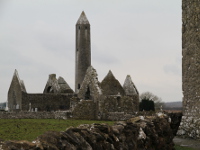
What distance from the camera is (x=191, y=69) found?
14172 millimetres

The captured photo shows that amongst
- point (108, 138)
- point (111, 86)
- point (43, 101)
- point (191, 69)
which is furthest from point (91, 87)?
point (108, 138)

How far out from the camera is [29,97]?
41969 mm

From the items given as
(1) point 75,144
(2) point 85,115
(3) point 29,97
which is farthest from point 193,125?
(3) point 29,97

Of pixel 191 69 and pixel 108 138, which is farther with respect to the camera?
pixel 191 69

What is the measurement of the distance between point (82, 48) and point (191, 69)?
1838 inches

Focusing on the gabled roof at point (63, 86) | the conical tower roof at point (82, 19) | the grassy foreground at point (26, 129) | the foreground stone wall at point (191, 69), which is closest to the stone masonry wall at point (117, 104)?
the grassy foreground at point (26, 129)

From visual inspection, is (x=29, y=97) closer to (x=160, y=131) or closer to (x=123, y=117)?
(x=123, y=117)

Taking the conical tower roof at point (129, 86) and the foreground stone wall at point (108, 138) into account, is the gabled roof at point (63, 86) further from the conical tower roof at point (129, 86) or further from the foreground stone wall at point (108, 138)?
the foreground stone wall at point (108, 138)

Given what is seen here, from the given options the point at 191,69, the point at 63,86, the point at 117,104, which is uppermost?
the point at 63,86

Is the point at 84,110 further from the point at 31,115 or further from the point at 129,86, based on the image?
the point at 129,86

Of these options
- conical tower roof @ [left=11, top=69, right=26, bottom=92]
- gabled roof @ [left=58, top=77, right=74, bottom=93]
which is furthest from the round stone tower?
conical tower roof @ [left=11, top=69, right=26, bottom=92]

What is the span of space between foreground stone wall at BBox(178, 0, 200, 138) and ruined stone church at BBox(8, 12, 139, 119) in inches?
503

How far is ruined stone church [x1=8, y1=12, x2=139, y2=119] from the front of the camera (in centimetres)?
3011

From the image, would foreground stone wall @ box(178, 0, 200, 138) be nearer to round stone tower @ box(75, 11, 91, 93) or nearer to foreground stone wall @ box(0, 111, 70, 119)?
foreground stone wall @ box(0, 111, 70, 119)
